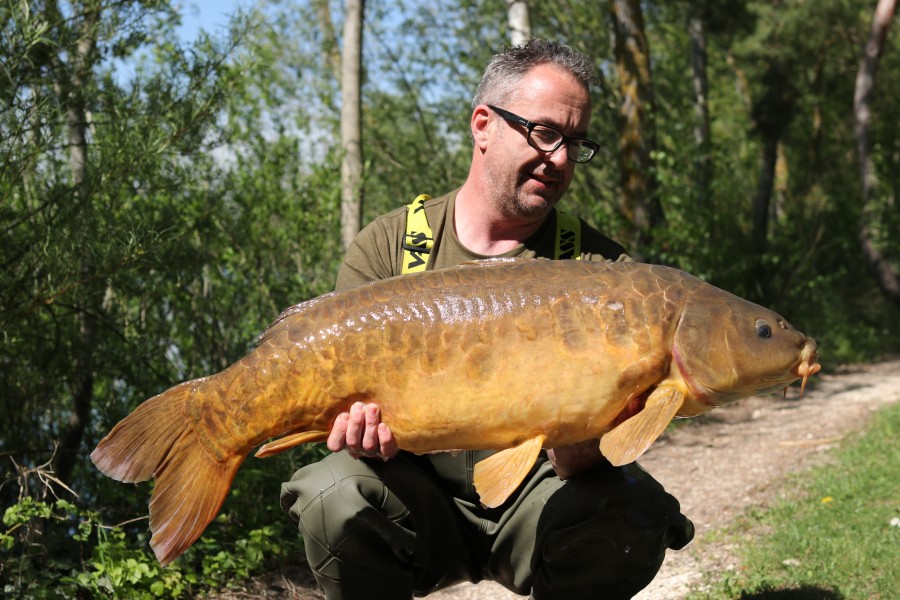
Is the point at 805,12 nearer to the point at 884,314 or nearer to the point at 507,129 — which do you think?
the point at 884,314

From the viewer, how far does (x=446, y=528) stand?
287cm

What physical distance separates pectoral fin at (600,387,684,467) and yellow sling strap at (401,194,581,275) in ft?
2.82

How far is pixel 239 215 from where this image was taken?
5.72 metres

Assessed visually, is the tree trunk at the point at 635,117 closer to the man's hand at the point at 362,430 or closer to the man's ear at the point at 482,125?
the man's ear at the point at 482,125

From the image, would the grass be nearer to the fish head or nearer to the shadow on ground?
the shadow on ground

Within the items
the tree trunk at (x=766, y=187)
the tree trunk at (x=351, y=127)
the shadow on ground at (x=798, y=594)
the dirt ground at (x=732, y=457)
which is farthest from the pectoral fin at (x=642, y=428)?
the tree trunk at (x=766, y=187)

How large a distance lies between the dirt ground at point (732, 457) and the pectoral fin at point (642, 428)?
1714 mm

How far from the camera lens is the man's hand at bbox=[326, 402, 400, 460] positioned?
2.33m

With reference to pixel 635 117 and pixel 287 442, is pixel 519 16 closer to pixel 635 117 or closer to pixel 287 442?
pixel 635 117

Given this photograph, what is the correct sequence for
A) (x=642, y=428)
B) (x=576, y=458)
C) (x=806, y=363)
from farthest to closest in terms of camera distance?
(x=576, y=458)
(x=806, y=363)
(x=642, y=428)

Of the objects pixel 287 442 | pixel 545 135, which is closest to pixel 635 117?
pixel 545 135

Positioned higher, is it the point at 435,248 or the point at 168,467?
the point at 435,248

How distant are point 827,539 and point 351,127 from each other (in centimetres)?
373

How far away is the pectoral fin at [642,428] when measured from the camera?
219 cm
